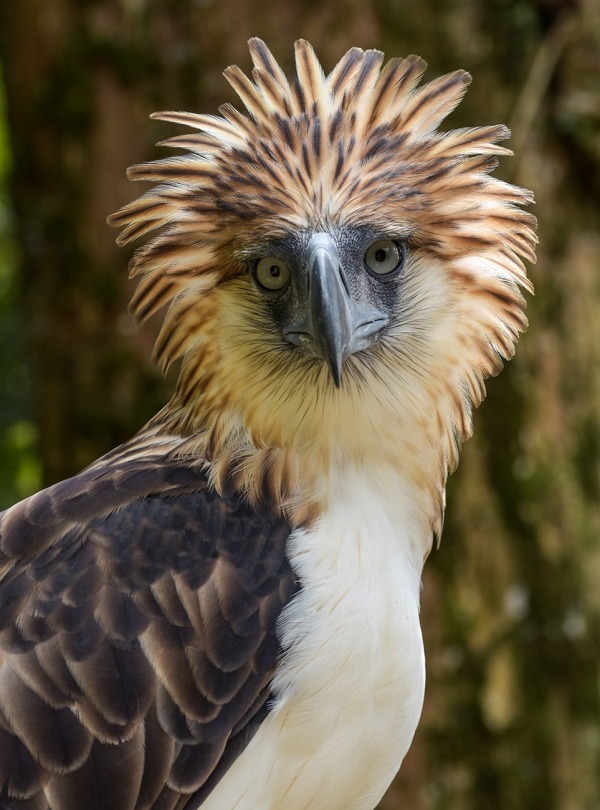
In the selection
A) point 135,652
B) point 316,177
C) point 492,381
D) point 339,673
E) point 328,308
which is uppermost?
point 316,177

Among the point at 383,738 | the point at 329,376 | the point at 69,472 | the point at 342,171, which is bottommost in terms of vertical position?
the point at 383,738

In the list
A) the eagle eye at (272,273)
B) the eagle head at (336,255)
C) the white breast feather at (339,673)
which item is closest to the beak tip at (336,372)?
the eagle head at (336,255)

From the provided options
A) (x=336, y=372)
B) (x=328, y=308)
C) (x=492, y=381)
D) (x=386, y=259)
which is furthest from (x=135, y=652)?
(x=492, y=381)

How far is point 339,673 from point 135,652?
60 cm

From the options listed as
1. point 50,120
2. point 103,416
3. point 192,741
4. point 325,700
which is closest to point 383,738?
point 325,700

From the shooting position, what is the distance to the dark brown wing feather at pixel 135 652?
11.2ft

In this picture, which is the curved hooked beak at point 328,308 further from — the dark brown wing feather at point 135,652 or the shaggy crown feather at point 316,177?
the dark brown wing feather at point 135,652

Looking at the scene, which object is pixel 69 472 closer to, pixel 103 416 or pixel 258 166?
pixel 103 416

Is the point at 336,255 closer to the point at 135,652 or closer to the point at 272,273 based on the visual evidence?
the point at 272,273

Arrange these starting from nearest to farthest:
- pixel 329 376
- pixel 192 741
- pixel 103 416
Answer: pixel 192 741
pixel 329 376
pixel 103 416

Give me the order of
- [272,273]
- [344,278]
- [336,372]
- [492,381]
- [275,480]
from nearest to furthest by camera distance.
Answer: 1. [336,372]
2. [344,278]
3. [272,273]
4. [275,480]
5. [492,381]

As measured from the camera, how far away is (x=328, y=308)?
3.38m

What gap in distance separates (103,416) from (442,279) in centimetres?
279

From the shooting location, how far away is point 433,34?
20.3 ft
